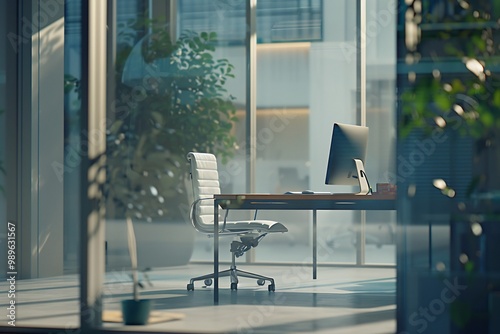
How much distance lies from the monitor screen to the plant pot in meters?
1.72

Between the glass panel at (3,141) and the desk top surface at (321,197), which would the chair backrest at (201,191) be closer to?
the desk top surface at (321,197)

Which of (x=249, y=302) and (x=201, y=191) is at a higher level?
(x=201, y=191)

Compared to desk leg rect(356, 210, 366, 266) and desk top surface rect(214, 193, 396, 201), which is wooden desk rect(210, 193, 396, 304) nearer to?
desk top surface rect(214, 193, 396, 201)

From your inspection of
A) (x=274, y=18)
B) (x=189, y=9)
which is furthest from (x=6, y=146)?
(x=274, y=18)

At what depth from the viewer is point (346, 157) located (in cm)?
553

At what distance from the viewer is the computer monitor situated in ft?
18.0

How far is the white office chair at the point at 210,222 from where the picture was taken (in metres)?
6.38

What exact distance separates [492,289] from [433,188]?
0.43 meters

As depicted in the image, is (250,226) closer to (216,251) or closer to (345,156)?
(216,251)

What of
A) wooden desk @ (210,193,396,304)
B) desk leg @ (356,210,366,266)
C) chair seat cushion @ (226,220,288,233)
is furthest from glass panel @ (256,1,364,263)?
wooden desk @ (210,193,396,304)

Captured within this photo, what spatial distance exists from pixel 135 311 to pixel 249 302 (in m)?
1.73

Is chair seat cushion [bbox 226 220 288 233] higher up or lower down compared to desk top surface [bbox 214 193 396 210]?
lower down

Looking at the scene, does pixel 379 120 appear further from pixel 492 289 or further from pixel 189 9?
pixel 492 289

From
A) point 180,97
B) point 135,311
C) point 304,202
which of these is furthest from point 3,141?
point 135,311
